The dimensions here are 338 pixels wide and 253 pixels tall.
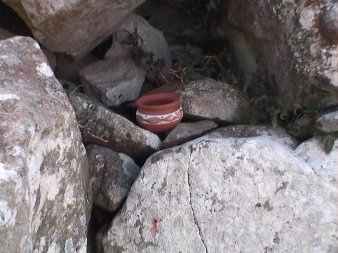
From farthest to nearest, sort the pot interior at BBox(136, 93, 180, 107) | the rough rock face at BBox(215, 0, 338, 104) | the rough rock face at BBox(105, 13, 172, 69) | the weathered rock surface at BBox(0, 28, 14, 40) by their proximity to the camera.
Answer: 1. the rough rock face at BBox(105, 13, 172, 69)
2. the pot interior at BBox(136, 93, 180, 107)
3. the weathered rock surface at BBox(0, 28, 14, 40)
4. the rough rock face at BBox(215, 0, 338, 104)

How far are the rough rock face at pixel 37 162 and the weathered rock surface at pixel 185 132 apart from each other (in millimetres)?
471

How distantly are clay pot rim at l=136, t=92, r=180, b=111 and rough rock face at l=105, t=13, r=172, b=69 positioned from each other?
46 centimetres

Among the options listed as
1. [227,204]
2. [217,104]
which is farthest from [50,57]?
[227,204]

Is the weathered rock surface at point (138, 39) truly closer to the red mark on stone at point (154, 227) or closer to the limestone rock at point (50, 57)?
the limestone rock at point (50, 57)

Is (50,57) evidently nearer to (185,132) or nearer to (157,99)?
(157,99)

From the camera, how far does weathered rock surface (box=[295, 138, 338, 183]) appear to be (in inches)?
84.4

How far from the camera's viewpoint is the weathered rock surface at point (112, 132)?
2422 millimetres

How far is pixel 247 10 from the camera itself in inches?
101

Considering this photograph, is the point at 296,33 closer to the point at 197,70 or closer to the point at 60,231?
the point at 197,70

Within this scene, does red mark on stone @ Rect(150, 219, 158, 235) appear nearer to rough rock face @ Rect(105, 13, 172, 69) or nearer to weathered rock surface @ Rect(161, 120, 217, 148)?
weathered rock surface @ Rect(161, 120, 217, 148)

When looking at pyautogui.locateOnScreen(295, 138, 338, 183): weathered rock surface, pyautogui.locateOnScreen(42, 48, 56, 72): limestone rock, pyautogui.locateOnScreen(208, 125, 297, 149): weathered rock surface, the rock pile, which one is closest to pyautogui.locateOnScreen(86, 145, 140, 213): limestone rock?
the rock pile

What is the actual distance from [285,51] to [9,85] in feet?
3.79

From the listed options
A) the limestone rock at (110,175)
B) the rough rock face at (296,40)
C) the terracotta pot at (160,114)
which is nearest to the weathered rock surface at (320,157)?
the rough rock face at (296,40)

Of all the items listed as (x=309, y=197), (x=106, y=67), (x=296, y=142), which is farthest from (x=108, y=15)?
(x=309, y=197)
